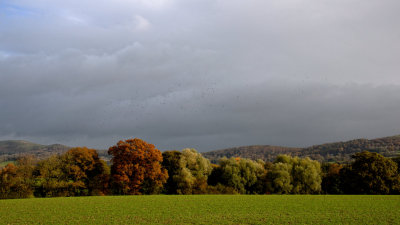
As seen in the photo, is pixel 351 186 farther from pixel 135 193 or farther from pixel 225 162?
pixel 135 193

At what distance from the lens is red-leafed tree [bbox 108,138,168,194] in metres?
76.0

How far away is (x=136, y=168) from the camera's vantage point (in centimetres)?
7644

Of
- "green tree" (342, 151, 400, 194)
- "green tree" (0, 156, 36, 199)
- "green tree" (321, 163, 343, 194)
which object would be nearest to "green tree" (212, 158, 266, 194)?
"green tree" (321, 163, 343, 194)

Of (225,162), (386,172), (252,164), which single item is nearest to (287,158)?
(252,164)

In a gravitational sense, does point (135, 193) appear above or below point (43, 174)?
below

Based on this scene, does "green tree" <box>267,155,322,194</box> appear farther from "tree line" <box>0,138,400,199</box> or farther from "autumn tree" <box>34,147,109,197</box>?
"autumn tree" <box>34,147,109,197</box>

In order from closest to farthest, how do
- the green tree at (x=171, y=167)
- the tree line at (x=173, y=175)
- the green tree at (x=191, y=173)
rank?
the tree line at (x=173, y=175), the green tree at (x=191, y=173), the green tree at (x=171, y=167)

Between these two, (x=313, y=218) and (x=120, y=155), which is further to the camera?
(x=120, y=155)

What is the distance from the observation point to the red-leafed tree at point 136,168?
76000mm

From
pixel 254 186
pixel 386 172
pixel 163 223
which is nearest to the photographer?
pixel 163 223

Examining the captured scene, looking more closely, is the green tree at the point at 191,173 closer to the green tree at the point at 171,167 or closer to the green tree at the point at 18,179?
the green tree at the point at 171,167

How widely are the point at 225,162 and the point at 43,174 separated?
164 feet

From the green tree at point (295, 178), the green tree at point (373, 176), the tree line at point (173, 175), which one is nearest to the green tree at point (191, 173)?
the tree line at point (173, 175)

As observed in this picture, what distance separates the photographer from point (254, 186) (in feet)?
305
